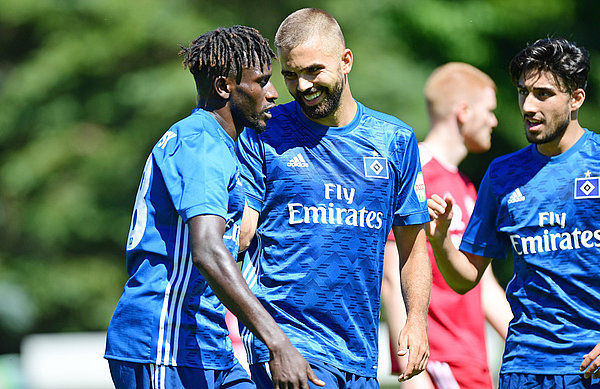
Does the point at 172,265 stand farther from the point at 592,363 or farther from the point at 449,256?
the point at 592,363

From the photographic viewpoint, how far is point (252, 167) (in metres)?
4.57

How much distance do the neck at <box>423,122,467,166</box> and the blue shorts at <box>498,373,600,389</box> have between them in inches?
83.0

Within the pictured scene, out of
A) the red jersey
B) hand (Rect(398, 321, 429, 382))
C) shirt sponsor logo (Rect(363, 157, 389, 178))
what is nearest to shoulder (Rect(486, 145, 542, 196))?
shirt sponsor logo (Rect(363, 157, 389, 178))

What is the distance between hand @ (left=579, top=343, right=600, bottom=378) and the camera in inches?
174

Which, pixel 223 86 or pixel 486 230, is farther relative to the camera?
pixel 486 230

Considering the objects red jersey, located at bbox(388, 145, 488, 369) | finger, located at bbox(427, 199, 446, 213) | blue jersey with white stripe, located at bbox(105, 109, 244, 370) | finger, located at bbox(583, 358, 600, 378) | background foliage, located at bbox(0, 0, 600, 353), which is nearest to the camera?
blue jersey with white stripe, located at bbox(105, 109, 244, 370)

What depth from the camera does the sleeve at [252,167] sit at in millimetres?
4539

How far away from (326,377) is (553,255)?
4.19 ft

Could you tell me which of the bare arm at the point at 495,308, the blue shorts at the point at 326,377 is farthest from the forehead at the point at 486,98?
the blue shorts at the point at 326,377

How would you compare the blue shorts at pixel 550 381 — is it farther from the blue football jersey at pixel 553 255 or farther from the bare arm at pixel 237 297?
the bare arm at pixel 237 297

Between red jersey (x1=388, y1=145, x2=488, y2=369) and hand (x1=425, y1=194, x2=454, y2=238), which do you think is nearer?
hand (x1=425, y1=194, x2=454, y2=238)

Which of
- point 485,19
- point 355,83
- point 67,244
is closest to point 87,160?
point 67,244

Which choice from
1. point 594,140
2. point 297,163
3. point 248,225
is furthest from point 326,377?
point 594,140

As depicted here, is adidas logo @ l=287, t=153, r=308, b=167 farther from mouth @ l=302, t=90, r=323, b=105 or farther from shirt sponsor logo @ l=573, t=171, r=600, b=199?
shirt sponsor logo @ l=573, t=171, r=600, b=199
